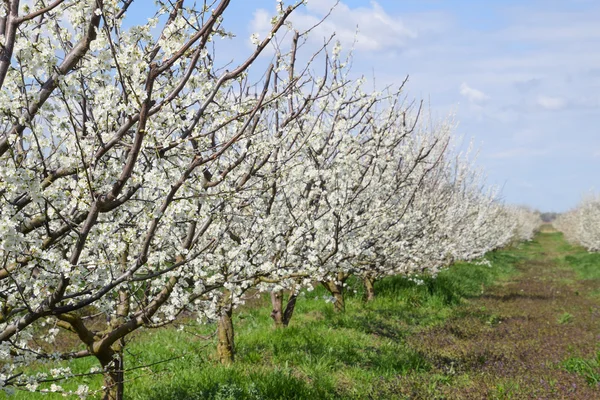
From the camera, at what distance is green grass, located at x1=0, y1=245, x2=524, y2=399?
7.39m

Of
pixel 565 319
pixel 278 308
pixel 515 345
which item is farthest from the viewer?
pixel 565 319

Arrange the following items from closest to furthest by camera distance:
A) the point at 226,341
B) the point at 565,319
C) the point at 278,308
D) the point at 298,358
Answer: the point at 226,341 → the point at 298,358 → the point at 278,308 → the point at 565,319

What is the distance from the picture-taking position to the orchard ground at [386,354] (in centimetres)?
766

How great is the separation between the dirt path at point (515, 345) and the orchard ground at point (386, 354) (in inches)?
1.2

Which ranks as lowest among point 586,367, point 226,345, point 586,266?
point 586,367

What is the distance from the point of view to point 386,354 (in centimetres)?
1010

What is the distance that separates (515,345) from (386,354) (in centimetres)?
344

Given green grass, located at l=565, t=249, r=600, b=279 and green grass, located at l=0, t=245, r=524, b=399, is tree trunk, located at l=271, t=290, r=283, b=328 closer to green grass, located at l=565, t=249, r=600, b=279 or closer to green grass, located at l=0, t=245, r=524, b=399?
green grass, located at l=0, t=245, r=524, b=399

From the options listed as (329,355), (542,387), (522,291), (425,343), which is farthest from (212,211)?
(522,291)

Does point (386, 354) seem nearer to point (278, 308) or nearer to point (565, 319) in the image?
point (278, 308)

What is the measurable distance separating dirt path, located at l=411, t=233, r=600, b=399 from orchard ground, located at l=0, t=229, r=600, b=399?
31 mm

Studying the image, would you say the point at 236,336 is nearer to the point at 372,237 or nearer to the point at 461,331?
the point at 372,237

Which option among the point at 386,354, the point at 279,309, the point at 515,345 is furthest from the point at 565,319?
the point at 279,309

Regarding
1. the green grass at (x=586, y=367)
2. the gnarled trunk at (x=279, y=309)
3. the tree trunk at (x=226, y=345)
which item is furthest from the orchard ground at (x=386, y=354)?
the gnarled trunk at (x=279, y=309)
